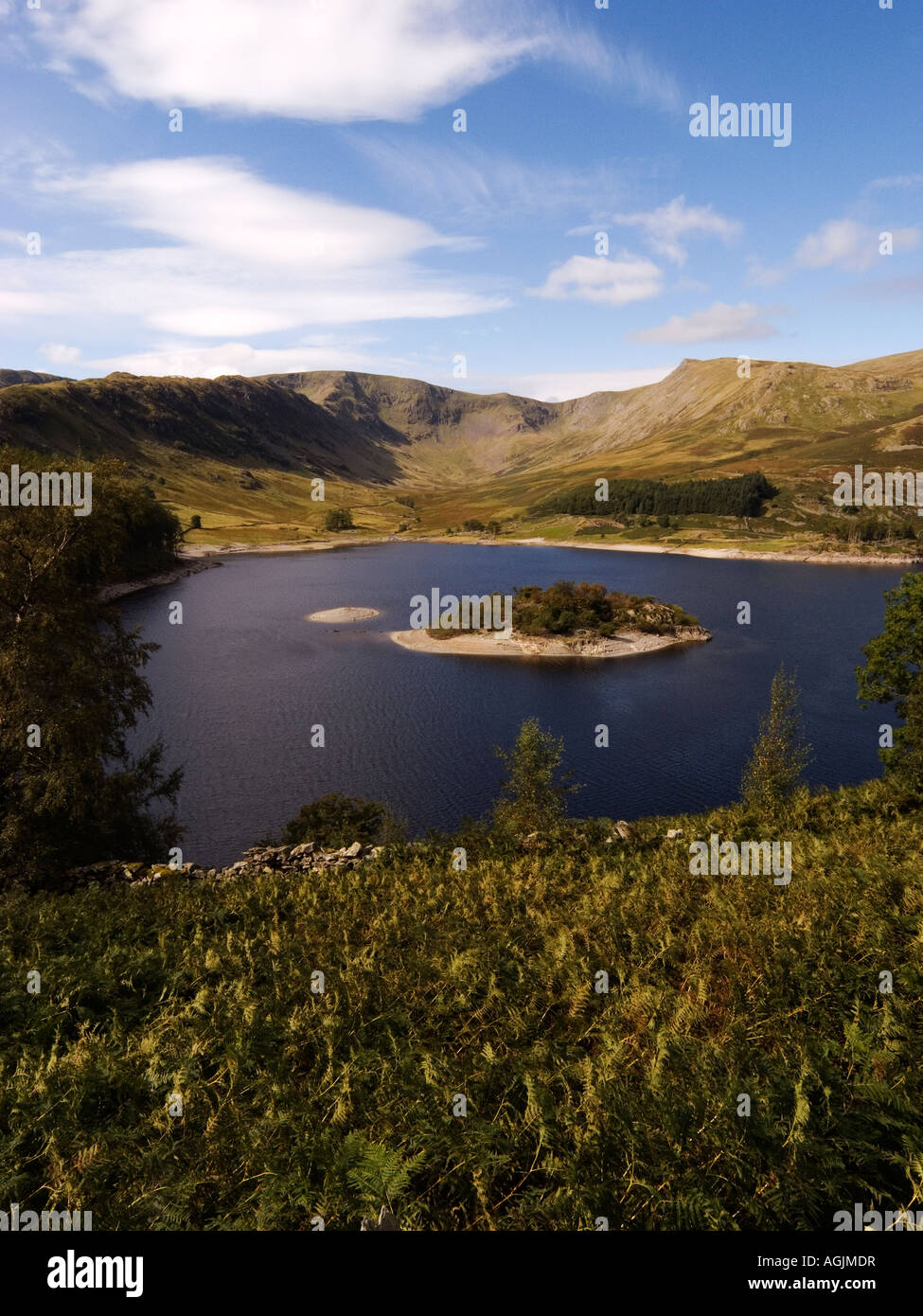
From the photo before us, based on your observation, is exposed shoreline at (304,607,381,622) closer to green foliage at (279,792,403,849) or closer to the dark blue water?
the dark blue water

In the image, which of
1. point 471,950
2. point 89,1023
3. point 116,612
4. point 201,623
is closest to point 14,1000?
point 89,1023

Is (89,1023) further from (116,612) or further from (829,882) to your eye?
(116,612)

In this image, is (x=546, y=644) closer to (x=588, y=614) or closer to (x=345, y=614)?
(x=588, y=614)

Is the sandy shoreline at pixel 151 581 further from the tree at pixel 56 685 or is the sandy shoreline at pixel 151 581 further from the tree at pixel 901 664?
the tree at pixel 901 664

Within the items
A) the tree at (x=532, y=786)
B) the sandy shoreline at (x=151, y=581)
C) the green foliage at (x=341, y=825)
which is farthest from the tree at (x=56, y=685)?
the sandy shoreline at (x=151, y=581)

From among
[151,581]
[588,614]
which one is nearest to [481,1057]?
[588,614]

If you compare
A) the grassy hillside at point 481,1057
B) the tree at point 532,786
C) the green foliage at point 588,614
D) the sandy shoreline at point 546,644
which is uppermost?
the green foliage at point 588,614
